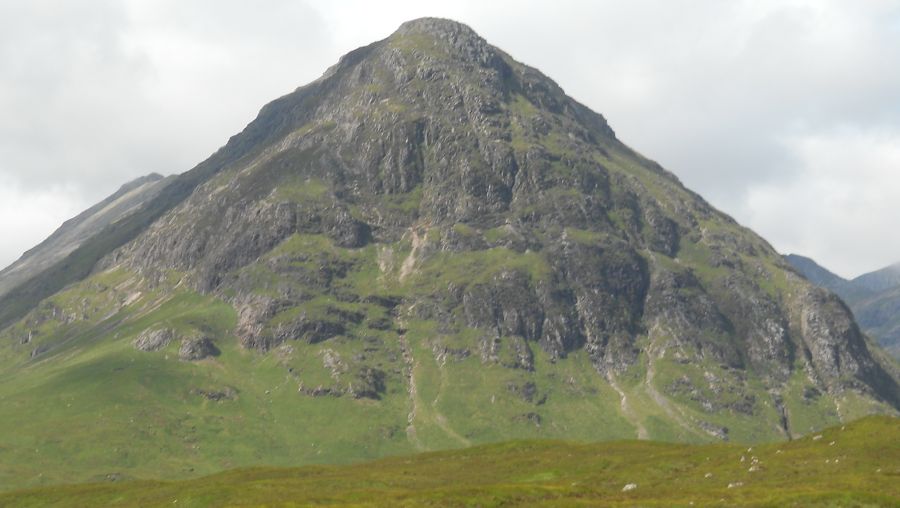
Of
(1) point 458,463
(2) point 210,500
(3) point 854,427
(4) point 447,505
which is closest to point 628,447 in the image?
(1) point 458,463

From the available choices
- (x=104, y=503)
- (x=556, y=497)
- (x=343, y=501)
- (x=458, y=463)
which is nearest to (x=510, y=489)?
(x=556, y=497)

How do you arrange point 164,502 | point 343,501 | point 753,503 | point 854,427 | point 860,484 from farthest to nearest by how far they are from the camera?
point 164,502, point 854,427, point 343,501, point 860,484, point 753,503

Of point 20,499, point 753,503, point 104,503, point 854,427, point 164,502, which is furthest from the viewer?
point 20,499

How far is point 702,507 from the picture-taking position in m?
95.1

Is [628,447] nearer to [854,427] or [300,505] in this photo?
[854,427]

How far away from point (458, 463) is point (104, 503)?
209ft

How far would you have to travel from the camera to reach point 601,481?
135m

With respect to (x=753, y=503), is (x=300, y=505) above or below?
above

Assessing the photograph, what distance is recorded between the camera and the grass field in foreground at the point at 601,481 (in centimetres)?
10312

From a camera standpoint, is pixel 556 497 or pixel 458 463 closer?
pixel 556 497

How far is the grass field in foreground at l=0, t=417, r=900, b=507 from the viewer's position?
103 meters

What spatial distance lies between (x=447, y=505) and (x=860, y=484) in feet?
140

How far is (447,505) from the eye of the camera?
353 feet

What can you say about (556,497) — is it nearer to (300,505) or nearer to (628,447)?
(300,505)
